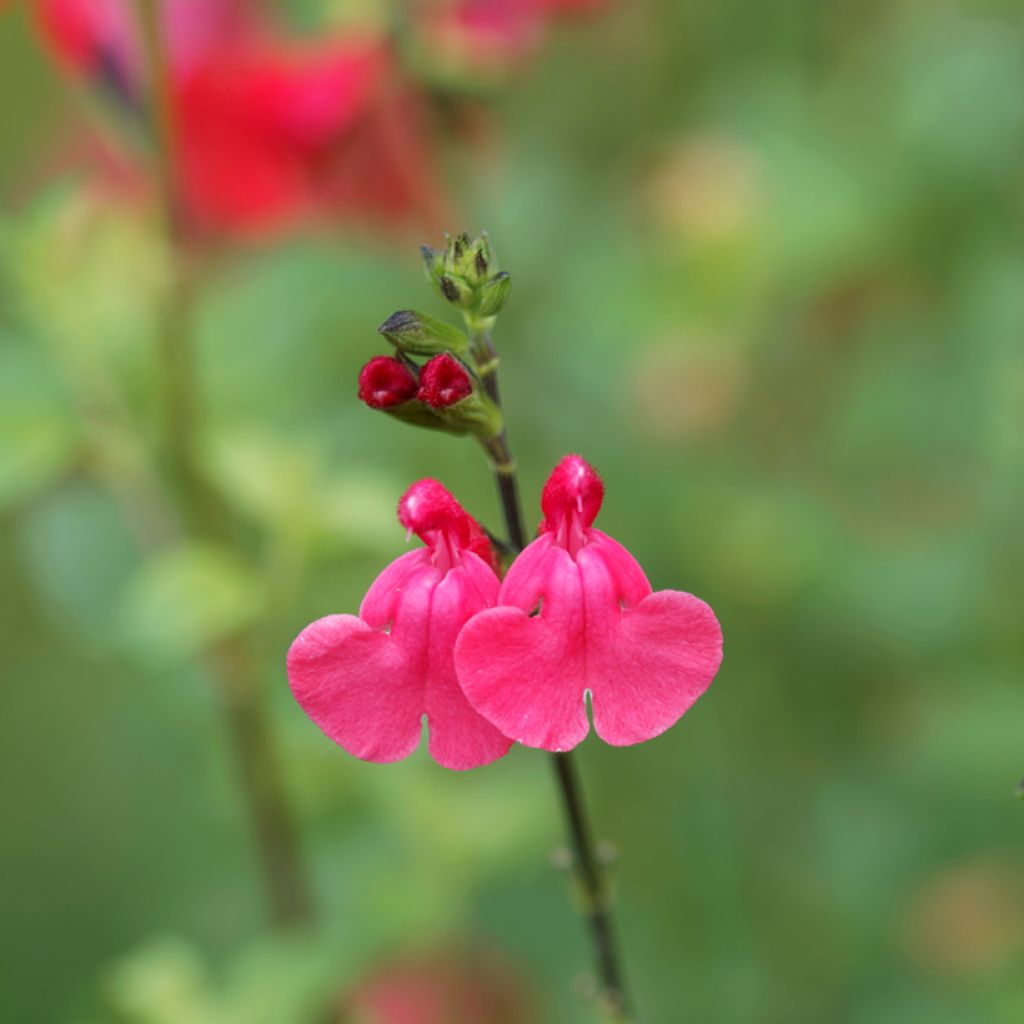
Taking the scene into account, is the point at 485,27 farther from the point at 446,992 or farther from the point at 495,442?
the point at 446,992

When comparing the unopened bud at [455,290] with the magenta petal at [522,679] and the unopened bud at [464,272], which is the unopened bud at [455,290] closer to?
the unopened bud at [464,272]

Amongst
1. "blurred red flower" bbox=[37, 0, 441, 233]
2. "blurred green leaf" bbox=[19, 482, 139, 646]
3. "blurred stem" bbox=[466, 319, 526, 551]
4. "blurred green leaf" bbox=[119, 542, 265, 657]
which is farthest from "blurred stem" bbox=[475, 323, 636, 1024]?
"blurred red flower" bbox=[37, 0, 441, 233]

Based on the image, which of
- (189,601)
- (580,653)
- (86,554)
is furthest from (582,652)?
(86,554)

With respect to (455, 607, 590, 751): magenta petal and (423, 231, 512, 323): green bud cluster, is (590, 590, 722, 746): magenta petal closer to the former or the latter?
(455, 607, 590, 751): magenta petal

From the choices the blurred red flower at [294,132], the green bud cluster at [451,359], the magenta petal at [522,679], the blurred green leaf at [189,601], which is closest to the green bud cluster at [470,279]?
the green bud cluster at [451,359]

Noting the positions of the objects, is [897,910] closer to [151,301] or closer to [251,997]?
[251,997]


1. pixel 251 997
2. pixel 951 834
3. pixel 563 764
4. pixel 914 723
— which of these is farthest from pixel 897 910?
pixel 563 764
